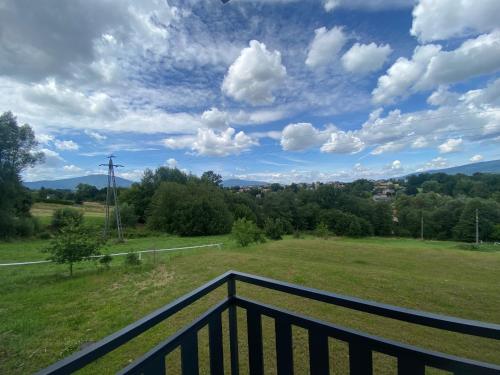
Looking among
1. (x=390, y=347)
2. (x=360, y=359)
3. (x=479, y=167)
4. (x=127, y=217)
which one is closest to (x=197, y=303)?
(x=360, y=359)

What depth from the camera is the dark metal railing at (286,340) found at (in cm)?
83

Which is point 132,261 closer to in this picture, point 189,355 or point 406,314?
point 189,355

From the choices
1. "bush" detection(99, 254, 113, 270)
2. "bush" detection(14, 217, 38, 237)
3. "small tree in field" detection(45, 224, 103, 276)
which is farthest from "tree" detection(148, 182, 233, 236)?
"small tree in field" detection(45, 224, 103, 276)

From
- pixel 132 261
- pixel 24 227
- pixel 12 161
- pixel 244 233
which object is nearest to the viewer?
pixel 132 261

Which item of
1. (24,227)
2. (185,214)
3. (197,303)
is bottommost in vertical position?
(185,214)

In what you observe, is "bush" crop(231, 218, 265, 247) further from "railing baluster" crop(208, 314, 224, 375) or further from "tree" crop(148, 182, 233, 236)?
"tree" crop(148, 182, 233, 236)

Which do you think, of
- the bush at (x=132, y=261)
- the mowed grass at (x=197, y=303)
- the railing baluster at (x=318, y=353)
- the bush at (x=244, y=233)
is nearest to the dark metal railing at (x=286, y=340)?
the railing baluster at (x=318, y=353)

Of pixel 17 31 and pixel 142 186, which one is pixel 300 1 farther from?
pixel 142 186

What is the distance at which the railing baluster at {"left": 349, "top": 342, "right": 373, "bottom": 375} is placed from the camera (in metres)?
1.05

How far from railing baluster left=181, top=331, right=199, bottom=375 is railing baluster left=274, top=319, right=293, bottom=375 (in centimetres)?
43

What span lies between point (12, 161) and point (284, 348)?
22.5 m

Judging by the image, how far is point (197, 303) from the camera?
4.83 meters

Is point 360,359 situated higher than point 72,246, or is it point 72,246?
point 360,359

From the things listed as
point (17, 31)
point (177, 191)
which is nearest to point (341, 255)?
point (17, 31)
